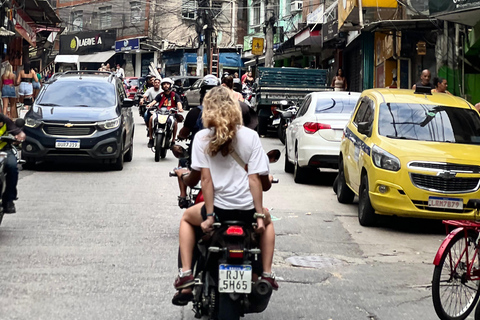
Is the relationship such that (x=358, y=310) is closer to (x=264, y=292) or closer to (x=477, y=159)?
(x=264, y=292)

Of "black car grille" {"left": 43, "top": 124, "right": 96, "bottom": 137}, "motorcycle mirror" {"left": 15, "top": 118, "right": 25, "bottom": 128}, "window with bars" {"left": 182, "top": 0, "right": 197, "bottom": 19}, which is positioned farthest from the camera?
"window with bars" {"left": 182, "top": 0, "right": 197, "bottom": 19}

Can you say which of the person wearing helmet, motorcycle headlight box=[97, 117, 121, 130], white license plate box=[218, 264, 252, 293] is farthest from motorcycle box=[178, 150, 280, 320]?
the person wearing helmet

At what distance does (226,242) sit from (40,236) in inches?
175

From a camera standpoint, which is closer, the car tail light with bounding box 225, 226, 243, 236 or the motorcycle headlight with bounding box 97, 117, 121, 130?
the car tail light with bounding box 225, 226, 243, 236

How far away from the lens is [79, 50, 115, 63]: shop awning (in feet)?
210

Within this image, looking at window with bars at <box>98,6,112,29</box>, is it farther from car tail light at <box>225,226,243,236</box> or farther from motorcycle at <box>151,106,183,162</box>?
car tail light at <box>225,226,243,236</box>

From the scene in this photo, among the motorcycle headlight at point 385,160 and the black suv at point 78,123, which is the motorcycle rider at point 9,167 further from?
the black suv at point 78,123

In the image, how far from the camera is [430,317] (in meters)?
6.27

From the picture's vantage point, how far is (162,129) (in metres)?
17.1

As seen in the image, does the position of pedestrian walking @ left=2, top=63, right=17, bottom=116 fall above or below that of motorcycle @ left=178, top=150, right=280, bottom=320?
above

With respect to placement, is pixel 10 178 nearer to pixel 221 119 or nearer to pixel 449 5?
pixel 221 119

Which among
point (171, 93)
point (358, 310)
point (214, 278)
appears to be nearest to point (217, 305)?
point (214, 278)

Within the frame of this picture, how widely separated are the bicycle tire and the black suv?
9771 mm

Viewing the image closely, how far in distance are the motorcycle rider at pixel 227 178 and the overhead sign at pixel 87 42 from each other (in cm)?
6069
